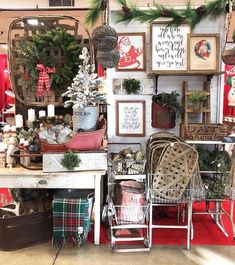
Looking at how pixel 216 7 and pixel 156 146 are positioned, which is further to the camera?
pixel 216 7

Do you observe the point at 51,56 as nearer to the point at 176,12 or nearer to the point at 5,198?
the point at 176,12

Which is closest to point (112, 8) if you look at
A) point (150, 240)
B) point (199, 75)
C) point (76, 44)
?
point (76, 44)

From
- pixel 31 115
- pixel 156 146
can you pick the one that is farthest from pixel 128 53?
pixel 31 115

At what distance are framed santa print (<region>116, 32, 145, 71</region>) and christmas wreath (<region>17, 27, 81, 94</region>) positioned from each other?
0.63 meters

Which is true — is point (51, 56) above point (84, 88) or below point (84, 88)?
above

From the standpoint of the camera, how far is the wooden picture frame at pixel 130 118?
148 inches

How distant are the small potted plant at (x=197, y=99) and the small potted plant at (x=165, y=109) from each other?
18cm

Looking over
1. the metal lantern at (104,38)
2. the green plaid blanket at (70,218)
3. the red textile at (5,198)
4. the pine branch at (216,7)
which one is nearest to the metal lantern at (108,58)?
the metal lantern at (104,38)

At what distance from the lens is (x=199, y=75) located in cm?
367

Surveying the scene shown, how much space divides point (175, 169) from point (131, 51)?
56.9 inches

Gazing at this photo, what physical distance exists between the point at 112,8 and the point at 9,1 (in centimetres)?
266

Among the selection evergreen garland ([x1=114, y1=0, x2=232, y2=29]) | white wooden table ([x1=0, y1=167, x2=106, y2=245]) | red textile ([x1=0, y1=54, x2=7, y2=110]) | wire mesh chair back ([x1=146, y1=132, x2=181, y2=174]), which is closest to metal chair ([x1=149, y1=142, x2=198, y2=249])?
wire mesh chair back ([x1=146, y1=132, x2=181, y2=174])

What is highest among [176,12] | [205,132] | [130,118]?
[176,12]

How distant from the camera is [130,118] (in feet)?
12.4
